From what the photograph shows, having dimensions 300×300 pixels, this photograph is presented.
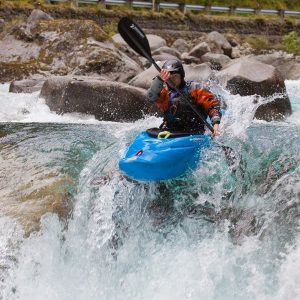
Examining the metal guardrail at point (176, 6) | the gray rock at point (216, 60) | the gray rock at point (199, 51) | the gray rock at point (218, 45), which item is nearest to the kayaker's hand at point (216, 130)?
the gray rock at point (216, 60)

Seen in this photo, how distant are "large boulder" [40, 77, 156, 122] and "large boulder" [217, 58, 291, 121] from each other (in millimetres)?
1542

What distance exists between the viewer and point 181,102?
5.27m

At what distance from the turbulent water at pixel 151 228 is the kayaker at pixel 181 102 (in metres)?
0.44

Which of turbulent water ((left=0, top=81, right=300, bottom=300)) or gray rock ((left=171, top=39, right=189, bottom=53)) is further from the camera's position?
gray rock ((left=171, top=39, right=189, bottom=53))

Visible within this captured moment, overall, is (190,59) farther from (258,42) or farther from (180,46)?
(258,42)

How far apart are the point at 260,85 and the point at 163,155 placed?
489 centimetres

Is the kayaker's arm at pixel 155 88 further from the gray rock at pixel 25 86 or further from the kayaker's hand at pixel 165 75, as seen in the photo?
the gray rock at pixel 25 86

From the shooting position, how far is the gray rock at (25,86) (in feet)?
35.0

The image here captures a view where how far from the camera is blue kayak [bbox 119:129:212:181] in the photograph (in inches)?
185

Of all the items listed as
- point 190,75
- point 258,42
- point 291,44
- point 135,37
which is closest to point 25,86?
point 190,75

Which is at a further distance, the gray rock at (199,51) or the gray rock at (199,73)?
the gray rock at (199,51)

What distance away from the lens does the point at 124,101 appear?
8.73 metres

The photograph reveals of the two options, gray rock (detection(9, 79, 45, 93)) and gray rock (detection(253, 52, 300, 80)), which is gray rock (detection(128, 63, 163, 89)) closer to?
gray rock (detection(9, 79, 45, 93))

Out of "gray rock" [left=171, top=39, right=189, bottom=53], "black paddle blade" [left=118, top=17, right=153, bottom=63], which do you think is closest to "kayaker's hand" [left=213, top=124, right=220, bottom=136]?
"black paddle blade" [left=118, top=17, right=153, bottom=63]
